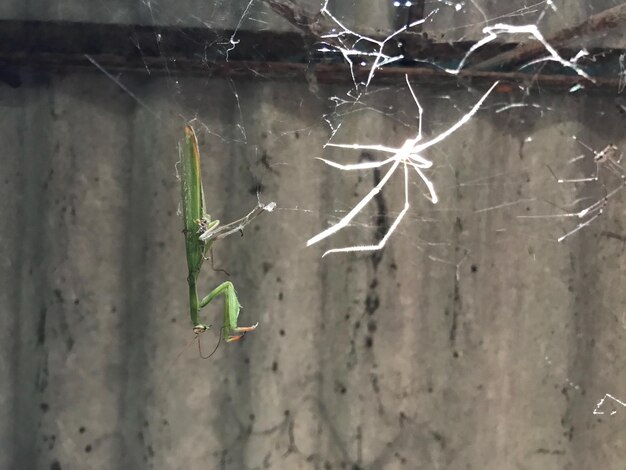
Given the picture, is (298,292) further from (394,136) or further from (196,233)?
(394,136)

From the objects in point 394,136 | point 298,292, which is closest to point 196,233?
point 298,292

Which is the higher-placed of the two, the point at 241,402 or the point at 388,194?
the point at 388,194

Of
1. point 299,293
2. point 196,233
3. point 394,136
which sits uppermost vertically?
point 394,136

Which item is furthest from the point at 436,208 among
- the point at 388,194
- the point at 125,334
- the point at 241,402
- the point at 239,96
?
the point at 125,334

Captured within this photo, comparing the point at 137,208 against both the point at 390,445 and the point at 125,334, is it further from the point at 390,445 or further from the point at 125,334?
the point at 390,445
